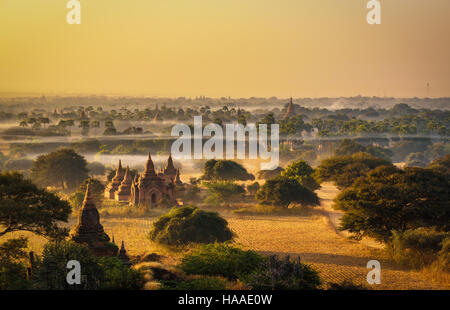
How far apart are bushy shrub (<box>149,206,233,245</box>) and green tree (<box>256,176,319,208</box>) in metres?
12.9

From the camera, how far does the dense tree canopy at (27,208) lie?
22344 mm

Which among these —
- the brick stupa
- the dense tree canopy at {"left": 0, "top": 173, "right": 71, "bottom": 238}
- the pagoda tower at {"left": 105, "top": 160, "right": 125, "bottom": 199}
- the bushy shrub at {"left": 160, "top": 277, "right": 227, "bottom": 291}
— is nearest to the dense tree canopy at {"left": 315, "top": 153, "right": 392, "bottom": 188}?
the pagoda tower at {"left": 105, "top": 160, "right": 125, "bottom": 199}

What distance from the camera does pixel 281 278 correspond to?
20.2m

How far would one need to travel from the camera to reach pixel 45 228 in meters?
23.6

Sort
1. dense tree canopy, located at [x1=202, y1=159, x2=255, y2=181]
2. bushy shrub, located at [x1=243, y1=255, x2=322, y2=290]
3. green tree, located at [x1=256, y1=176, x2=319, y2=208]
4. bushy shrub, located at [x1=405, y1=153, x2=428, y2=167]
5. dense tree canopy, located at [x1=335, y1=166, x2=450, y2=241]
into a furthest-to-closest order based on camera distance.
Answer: bushy shrub, located at [x1=405, y1=153, x2=428, y2=167] → dense tree canopy, located at [x1=202, y1=159, x2=255, y2=181] → green tree, located at [x1=256, y1=176, x2=319, y2=208] → dense tree canopy, located at [x1=335, y1=166, x2=450, y2=241] → bushy shrub, located at [x1=243, y1=255, x2=322, y2=290]

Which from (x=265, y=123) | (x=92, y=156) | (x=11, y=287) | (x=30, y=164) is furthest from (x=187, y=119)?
(x=11, y=287)

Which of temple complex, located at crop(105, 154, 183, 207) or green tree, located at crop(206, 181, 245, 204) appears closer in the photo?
temple complex, located at crop(105, 154, 183, 207)

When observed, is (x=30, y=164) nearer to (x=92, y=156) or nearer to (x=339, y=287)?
(x=92, y=156)

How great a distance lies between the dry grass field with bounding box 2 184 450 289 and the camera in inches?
1014

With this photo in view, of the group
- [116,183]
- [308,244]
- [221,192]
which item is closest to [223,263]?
[308,244]

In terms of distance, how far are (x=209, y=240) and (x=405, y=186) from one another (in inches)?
487

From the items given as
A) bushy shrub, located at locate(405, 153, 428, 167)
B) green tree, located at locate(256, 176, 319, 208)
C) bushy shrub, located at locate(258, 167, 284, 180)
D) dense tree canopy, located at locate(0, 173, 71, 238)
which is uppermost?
dense tree canopy, located at locate(0, 173, 71, 238)

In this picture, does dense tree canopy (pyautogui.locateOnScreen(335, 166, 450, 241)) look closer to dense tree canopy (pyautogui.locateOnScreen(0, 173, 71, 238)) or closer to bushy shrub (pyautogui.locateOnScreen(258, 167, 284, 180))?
dense tree canopy (pyautogui.locateOnScreen(0, 173, 71, 238))

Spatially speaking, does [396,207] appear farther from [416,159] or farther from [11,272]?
[416,159]
